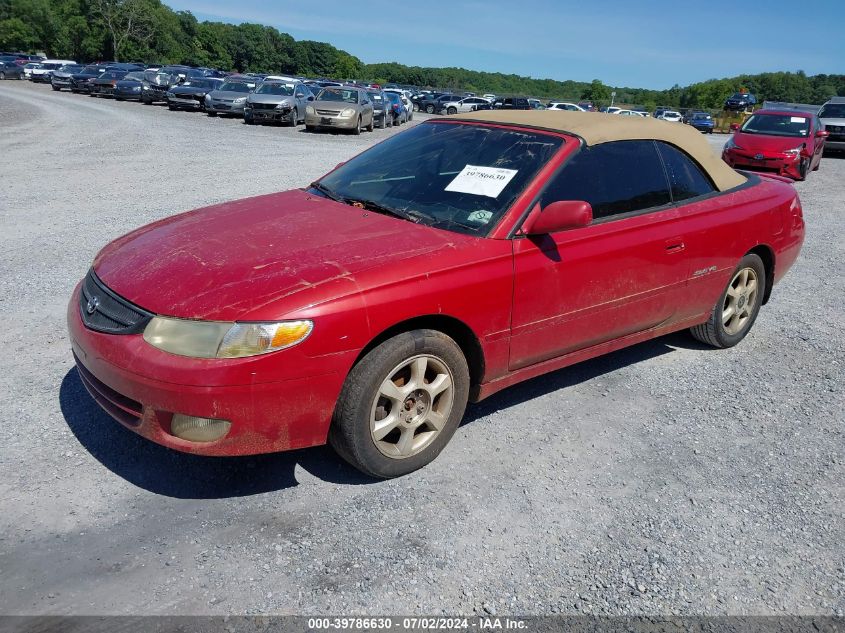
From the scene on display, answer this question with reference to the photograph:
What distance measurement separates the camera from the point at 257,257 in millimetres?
3072

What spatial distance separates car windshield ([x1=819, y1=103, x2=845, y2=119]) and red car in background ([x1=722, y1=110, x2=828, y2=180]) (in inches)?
280

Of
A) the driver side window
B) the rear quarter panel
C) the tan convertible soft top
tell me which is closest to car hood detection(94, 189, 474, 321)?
the driver side window

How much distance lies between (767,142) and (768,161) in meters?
0.50

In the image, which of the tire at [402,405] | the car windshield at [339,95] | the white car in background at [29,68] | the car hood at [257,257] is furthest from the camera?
the white car in background at [29,68]

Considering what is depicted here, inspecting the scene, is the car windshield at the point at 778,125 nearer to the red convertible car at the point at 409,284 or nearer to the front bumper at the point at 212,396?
the red convertible car at the point at 409,284

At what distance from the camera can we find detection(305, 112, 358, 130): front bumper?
20953 mm

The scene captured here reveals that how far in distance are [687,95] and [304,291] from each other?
414ft

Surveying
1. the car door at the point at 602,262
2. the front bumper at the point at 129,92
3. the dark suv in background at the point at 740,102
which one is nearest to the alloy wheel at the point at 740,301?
the car door at the point at 602,262

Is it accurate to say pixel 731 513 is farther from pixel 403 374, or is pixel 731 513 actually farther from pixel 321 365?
pixel 321 365

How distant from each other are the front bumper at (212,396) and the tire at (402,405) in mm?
97

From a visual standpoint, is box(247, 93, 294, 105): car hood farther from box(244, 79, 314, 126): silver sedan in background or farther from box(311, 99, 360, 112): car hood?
box(311, 99, 360, 112): car hood

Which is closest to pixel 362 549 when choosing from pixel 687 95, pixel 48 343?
pixel 48 343

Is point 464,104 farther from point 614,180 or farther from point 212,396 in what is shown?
point 212,396

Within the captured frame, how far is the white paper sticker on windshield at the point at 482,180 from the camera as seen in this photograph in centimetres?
356
